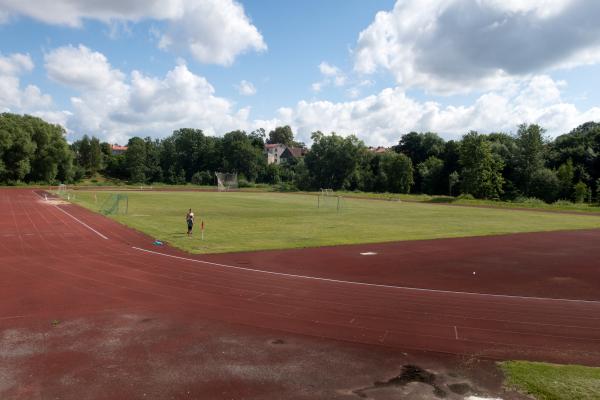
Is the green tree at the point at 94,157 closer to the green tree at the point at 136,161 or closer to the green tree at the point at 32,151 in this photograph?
the green tree at the point at 136,161

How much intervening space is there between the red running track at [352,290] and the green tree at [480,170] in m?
59.5

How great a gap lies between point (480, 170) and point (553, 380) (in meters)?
80.2

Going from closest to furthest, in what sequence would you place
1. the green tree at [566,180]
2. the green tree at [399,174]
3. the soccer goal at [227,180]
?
the green tree at [566,180], the green tree at [399,174], the soccer goal at [227,180]

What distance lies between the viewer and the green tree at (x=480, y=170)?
82.4 metres

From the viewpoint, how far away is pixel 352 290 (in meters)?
15.6

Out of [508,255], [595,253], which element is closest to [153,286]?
[508,255]

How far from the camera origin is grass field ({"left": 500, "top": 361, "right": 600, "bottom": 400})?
787 centimetres

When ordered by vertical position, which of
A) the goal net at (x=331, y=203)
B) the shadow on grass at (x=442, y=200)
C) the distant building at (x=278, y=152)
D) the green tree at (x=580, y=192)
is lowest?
the goal net at (x=331, y=203)

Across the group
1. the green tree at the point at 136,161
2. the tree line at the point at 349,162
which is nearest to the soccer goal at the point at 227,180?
the tree line at the point at 349,162

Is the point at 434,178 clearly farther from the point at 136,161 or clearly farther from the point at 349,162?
the point at 136,161

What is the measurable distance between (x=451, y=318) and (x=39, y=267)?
1615 centimetres

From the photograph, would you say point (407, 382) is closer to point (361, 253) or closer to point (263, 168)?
point (361, 253)

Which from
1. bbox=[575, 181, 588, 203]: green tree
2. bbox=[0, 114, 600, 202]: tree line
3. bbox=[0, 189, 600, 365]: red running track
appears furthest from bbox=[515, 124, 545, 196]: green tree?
bbox=[0, 189, 600, 365]: red running track

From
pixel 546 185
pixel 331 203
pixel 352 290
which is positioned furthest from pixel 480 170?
pixel 352 290
